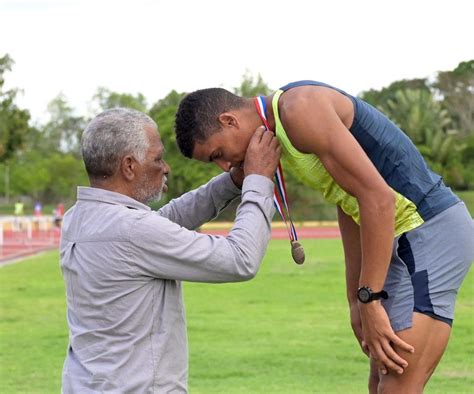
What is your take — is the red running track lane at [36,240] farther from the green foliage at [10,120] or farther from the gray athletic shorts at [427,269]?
the gray athletic shorts at [427,269]

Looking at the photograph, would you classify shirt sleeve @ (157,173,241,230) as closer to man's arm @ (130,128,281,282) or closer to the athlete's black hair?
the athlete's black hair

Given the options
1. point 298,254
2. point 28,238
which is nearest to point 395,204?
point 298,254

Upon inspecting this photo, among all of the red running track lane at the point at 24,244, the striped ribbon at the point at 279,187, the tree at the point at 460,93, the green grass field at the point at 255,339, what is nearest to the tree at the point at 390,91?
the tree at the point at 460,93

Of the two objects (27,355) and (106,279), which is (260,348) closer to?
(27,355)

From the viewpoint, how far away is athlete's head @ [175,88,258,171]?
385 centimetres

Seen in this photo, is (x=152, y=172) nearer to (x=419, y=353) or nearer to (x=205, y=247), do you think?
(x=205, y=247)

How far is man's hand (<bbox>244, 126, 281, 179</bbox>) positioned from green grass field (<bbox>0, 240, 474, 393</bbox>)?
484 cm

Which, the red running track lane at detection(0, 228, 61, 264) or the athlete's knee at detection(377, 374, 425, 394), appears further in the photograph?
the red running track lane at detection(0, 228, 61, 264)

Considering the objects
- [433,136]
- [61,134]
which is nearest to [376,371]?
[433,136]

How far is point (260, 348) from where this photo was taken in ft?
35.7

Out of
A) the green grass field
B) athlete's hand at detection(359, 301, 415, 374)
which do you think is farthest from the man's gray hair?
the green grass field

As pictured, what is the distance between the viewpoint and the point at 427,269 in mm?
3902

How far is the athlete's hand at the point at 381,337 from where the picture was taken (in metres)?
3.79

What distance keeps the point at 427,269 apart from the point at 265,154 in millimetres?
784
